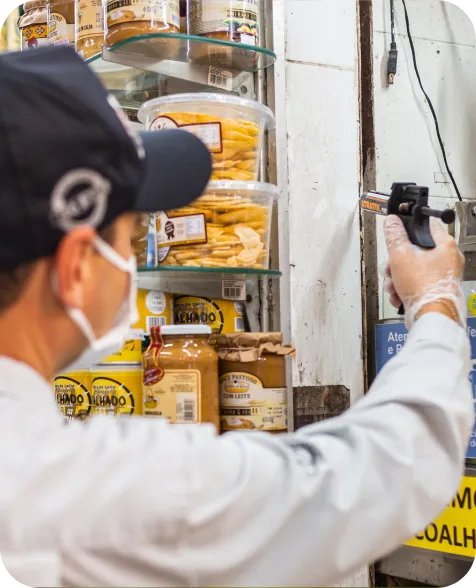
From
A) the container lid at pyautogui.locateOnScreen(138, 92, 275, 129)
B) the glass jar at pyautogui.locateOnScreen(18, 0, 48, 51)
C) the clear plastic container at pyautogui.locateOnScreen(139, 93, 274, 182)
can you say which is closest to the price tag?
the clear plastic container at pyautogui.locateOnScreen(139, 93, 274, 182)

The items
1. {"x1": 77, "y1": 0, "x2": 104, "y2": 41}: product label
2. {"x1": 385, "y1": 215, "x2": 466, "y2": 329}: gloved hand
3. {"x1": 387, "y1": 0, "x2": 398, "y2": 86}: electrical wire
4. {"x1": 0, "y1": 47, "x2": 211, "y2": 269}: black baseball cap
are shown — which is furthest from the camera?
{"x1": 387, "y1": 0, "x2": 398, "y2": 86}: electrical wire

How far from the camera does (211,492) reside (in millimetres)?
804

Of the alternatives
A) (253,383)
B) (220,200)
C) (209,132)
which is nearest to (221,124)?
(209,132)

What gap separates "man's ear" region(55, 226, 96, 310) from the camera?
79 centimetres

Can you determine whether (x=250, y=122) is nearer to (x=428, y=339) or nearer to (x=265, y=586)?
(x=428, y=339)

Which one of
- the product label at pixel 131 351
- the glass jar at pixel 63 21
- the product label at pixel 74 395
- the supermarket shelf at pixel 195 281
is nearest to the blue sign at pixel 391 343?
the supermarket shelf at pixel 195 281

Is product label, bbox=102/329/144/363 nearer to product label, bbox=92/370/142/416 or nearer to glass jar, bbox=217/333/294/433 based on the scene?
product label, bbox=92/370/142/416

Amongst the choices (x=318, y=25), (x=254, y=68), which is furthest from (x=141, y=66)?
A: (x=318, y=25)

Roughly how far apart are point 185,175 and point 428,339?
1.22 ft

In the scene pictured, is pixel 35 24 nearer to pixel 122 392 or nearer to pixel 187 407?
pixel 122 392

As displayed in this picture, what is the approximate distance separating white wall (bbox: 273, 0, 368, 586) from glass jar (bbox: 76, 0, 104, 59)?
1.18 feet

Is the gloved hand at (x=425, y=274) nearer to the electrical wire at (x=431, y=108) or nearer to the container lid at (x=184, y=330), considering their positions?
the container lid at (x=184, y=330)

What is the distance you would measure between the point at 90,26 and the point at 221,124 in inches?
16.7

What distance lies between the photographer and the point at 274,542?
2.80ft
